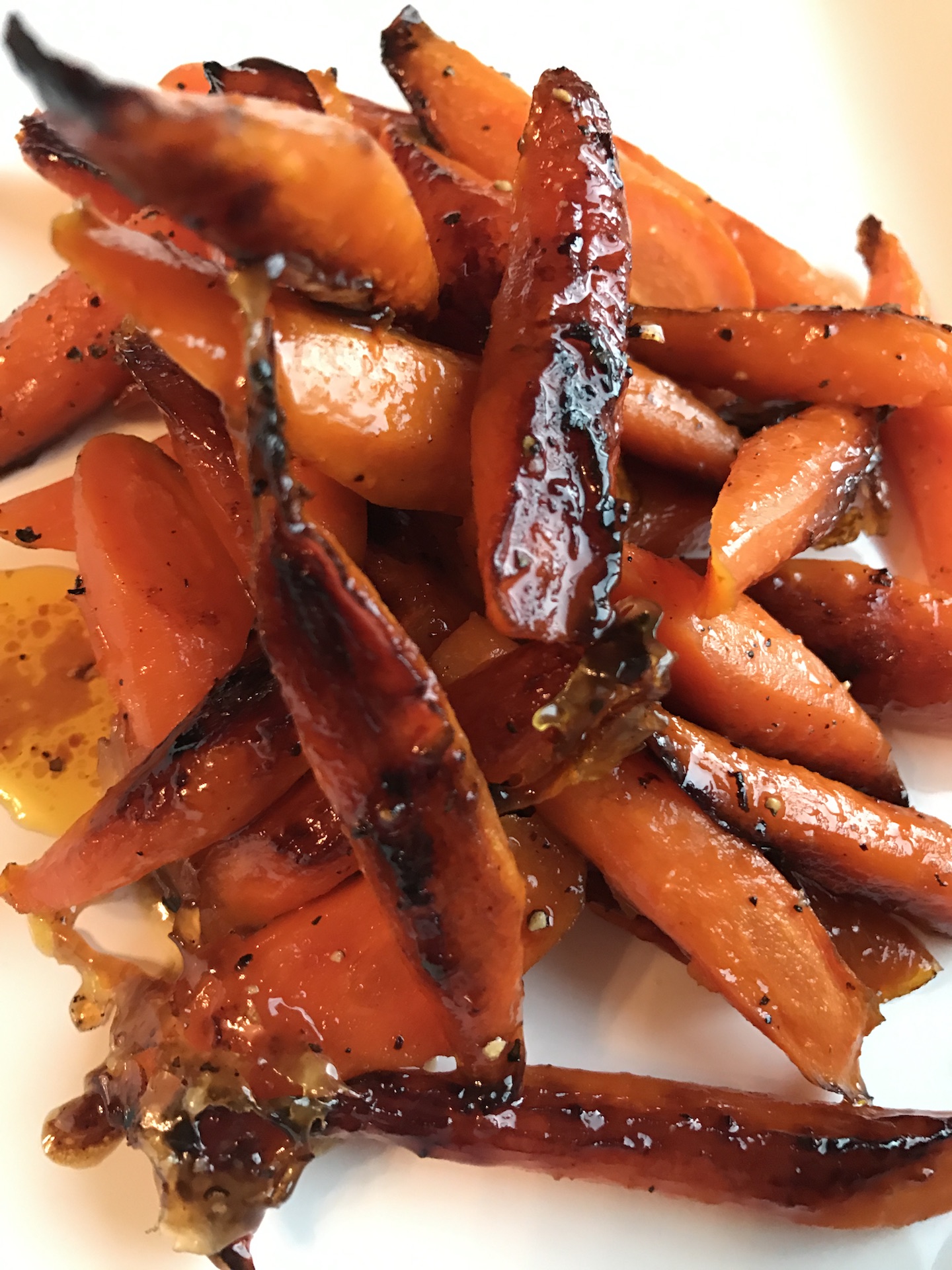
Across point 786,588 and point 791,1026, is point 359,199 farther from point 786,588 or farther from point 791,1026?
point 791,1026

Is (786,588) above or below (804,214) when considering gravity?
below

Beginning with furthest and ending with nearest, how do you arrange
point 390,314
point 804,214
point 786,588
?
point 804,214
point 786,588
point 390,314

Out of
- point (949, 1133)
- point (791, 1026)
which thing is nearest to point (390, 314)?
point (791, 1026)

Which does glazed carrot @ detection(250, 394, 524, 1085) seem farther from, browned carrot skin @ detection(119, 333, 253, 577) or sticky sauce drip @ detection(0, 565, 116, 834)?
sticky sauce drip @ detection(0, 565, 116, 834)

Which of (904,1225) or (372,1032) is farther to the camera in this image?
(904,1225)

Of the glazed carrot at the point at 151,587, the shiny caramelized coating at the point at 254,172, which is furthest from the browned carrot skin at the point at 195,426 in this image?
the shiny caramelized coating at the point at 254,172

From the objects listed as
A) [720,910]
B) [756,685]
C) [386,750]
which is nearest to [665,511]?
[756,685]

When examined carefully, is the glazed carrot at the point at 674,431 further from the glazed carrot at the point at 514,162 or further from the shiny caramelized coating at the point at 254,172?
the shiny caramelized coating at the point at 254,172
